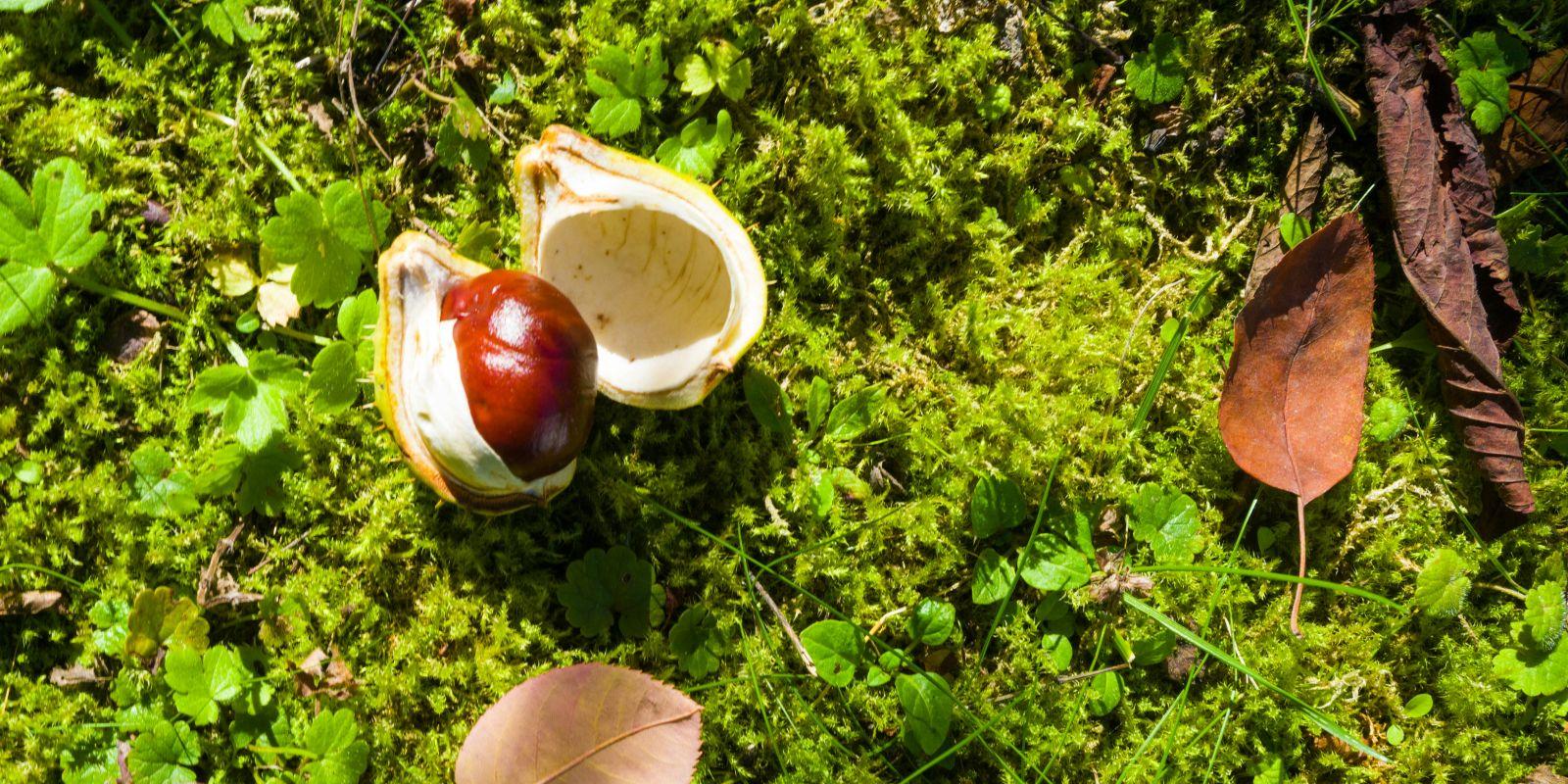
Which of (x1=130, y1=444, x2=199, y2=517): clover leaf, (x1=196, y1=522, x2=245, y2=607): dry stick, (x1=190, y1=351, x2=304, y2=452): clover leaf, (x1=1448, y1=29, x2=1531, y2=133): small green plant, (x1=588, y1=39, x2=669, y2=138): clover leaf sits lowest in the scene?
(x1=196, y1=522, x2=245, y2=607): dry stick

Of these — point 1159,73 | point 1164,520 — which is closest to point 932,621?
point 1164,520

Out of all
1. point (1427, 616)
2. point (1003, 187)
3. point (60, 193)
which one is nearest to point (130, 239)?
point (60, 193)

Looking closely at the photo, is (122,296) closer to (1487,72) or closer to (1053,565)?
(1053,565)

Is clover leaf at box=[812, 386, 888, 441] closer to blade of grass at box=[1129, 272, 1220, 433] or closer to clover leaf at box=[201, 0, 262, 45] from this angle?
blade of grass at box=[1129, 272, 1220, 433]

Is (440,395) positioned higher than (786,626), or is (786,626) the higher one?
(440,395)

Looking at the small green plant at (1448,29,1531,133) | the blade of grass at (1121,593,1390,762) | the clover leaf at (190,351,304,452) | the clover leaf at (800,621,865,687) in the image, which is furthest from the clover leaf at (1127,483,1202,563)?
the clover leaf at (190,351,304,452)
